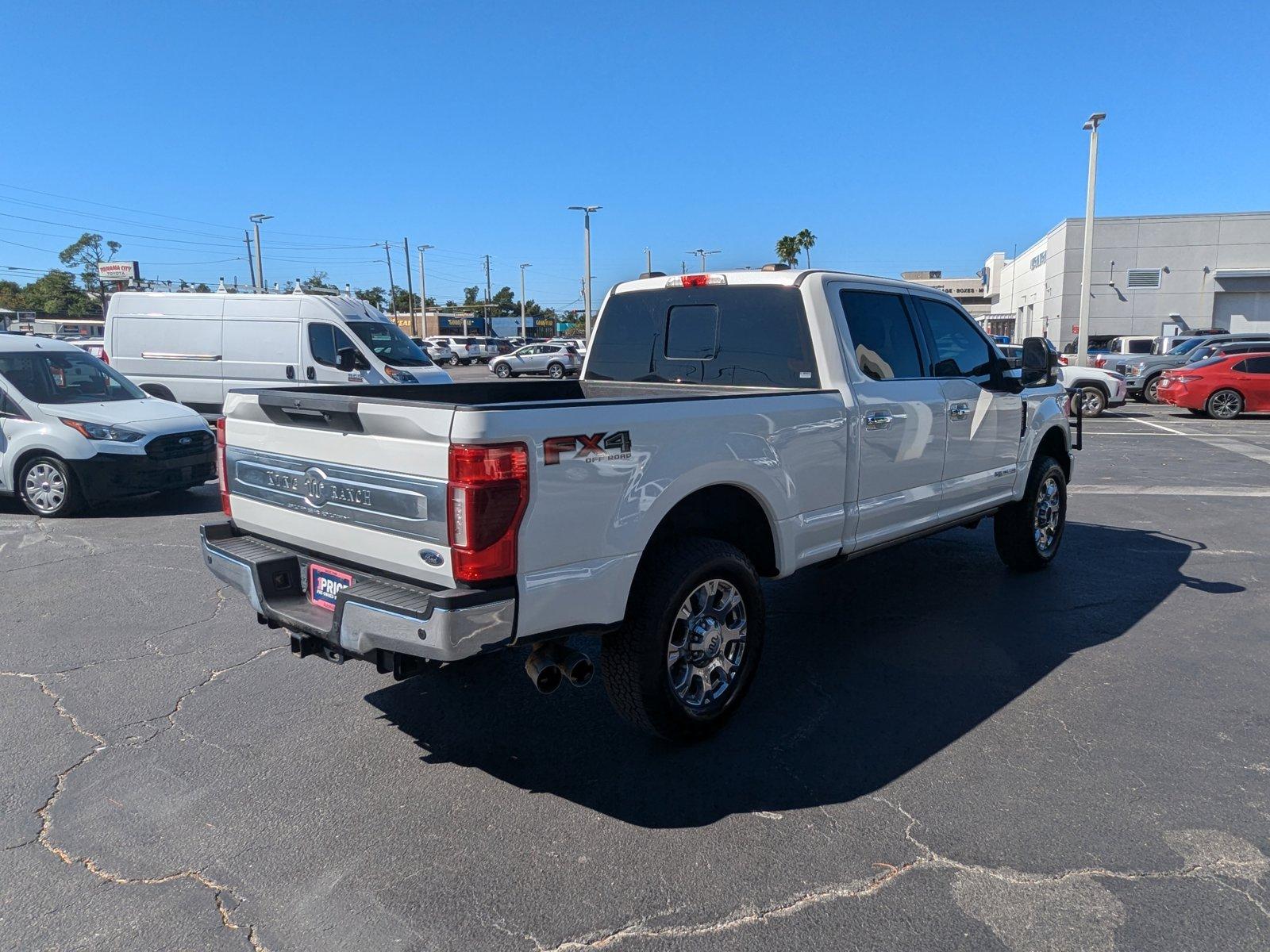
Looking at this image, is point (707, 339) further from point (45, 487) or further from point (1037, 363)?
point (45, 487)

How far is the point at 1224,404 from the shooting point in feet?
62.5

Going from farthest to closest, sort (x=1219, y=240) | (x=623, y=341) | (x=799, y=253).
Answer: (x=799, y=253) < (x=1219, y=240) < (x=623, y=341)

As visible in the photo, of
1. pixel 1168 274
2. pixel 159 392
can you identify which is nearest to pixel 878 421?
pixel 159 392

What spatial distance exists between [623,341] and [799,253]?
223 feet

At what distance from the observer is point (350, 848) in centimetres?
316

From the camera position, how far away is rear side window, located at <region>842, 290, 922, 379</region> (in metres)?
4.88

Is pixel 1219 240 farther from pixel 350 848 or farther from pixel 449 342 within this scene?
pixel 350 848

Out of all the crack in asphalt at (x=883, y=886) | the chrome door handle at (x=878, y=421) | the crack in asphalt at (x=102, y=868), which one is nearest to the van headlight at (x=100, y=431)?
the crack in asphalt at (x=102, y=868)

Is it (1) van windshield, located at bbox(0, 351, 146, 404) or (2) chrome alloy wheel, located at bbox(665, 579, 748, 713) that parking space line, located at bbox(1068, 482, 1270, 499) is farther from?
(1) van windshield, located at bbox(0, 351, 146, 404)

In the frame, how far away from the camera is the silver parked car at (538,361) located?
41.8m

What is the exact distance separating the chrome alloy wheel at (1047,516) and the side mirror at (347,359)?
35.9ft

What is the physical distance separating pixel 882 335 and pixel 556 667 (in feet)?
9.35

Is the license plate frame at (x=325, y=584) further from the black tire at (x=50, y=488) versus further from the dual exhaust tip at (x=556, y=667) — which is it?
the black tire at (x=50, y=488)

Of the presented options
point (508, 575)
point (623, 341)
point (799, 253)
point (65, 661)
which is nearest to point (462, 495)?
point (508, 575)
